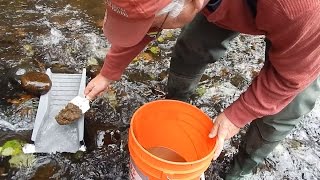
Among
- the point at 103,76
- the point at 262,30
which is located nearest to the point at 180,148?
the point at 103,76

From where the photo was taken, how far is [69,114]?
246cm

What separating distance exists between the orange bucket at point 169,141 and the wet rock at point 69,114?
0.47m

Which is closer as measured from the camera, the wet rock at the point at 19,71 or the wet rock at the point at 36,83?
the wet rock at the point at 36,83

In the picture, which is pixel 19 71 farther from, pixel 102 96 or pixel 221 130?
pixel 221 130

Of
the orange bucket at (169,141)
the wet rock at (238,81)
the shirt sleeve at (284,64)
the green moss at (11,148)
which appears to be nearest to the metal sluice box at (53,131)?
the green moss at (11,148)

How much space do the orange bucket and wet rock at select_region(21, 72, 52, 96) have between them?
35.2 inches

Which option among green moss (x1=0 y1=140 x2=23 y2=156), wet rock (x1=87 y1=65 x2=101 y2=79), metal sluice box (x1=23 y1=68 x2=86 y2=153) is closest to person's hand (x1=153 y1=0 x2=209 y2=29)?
metal sluice box (x1=23 y1=68 x2=86 y2=153)

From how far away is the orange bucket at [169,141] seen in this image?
1.77 metres

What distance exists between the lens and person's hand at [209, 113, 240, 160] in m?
1.95

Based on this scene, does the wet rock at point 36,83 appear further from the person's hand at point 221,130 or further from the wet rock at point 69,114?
the person's hand at point 221,130

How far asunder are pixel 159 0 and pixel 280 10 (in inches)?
20.0

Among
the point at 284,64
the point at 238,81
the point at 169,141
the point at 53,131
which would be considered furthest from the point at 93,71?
the point at 284,64

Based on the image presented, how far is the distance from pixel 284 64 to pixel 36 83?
5.69 ft

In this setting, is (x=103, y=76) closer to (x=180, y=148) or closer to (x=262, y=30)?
(x=180, y=148)
